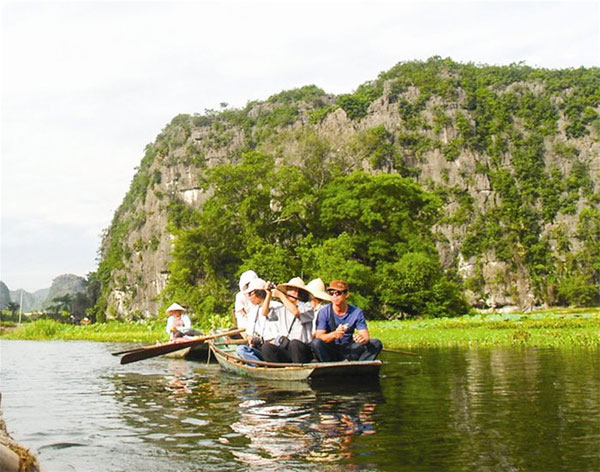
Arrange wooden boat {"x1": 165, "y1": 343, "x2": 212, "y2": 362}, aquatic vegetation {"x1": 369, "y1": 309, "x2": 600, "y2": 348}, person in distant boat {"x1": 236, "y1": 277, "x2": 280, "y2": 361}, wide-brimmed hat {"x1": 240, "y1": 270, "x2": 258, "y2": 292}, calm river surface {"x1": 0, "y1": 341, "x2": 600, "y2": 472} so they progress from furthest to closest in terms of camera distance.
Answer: aquatic vegetation {"x1": 369, "y1": 309, "x2": 600, "y2": 348}
wooden boat {"x1": 165, "y1": 343, "x2": 212, "y2": 362}
wide-brimmed hat {"x1": 240, "y1": 270, "x2": 258, "y2": 292}
person in distant boat {"x1": 236, "y1": 277, "x2": 280, "y2": 361}
calm river surface {"x1": 0, "y1": 341, "x2": 600, "y2": 472}

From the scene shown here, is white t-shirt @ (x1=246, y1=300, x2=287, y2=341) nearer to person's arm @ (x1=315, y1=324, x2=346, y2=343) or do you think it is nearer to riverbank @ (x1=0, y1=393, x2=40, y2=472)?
person's arm @ (x1=315, y1=324, x2=346, y2=343)

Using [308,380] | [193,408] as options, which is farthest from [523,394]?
[193,408]

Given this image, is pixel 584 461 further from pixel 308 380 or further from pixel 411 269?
pixel 411 269

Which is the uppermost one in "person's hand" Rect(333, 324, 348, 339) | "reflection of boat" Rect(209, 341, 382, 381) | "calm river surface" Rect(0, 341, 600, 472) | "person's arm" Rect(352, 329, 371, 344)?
"person's hand" Rect(333, 324, 348, 339)

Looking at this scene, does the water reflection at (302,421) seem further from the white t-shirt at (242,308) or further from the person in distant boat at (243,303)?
the white t-shirt at (242,308)

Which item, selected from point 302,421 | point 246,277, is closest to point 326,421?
point 302,421

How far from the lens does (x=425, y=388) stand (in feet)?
34.4

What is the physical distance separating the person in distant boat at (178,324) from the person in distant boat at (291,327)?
6.26 meters

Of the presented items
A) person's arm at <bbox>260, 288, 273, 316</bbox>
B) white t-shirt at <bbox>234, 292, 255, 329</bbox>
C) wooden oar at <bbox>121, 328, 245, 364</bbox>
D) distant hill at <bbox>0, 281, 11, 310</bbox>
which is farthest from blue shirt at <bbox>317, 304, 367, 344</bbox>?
distant hill at <bbox>0, 281, 11, 310</bbox>

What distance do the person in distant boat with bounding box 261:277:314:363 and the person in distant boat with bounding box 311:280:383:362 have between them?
47cm

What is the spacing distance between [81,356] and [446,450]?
17486 millimetres

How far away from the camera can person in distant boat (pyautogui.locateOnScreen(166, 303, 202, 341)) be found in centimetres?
1758

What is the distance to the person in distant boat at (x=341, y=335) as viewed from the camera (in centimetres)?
1056

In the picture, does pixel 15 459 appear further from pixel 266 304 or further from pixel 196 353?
pixel 196 353
